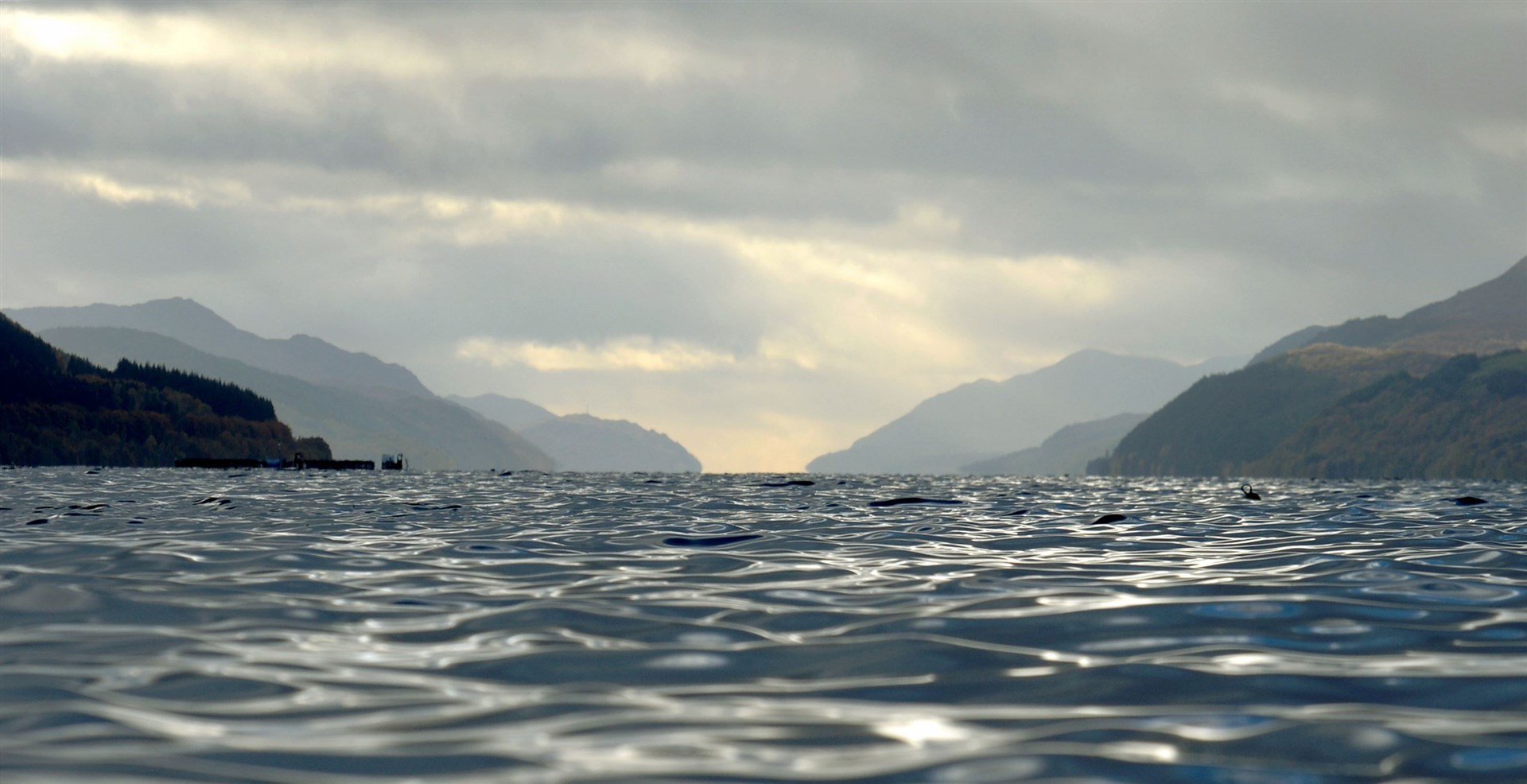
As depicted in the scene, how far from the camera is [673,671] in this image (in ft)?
46.0

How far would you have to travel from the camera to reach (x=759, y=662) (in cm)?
1466

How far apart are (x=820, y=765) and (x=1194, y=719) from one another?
3.91 metres

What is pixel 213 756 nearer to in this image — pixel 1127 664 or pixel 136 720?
pixel 136 720

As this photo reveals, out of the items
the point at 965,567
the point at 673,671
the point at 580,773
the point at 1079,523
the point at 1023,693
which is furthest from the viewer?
the point at 1079,523

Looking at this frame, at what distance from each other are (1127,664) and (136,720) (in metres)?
10.3

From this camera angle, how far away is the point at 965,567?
25.8 metres

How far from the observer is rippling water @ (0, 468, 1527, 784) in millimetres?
10039

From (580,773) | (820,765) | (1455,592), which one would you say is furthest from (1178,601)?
(580,773)

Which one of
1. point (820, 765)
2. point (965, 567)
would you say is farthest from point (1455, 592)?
point (820, 765)

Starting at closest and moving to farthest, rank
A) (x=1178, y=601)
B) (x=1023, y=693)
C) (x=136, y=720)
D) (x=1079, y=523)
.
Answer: (x=136, y=720), (x=1023, y=693), (x=1178, y=601), (x=1079, y=523)

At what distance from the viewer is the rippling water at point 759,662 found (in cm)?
1004

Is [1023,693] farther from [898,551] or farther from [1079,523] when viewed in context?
[1079,523]

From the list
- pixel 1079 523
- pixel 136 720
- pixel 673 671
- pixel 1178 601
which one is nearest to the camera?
pixel 136 720

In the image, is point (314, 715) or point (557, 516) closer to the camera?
point (314, 715)
